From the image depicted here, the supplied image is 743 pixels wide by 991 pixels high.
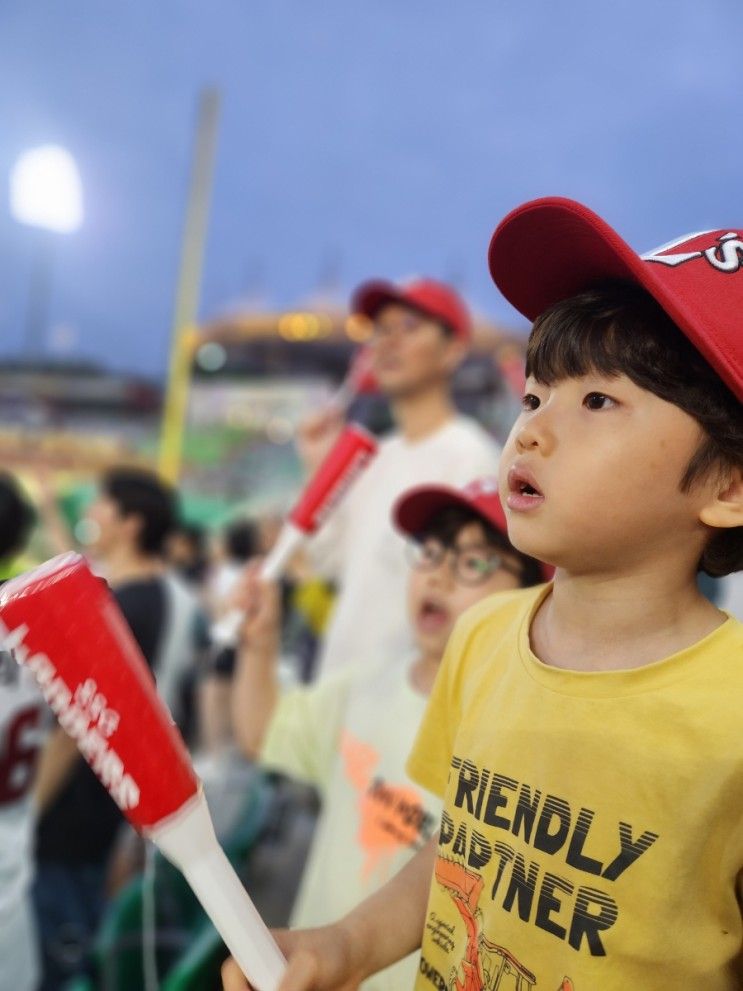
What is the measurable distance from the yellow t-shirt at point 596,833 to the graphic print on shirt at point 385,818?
33 cm

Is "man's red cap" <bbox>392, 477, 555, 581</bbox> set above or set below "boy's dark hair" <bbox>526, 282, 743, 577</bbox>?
below

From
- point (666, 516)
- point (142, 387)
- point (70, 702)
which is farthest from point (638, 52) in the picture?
point (142, 387)

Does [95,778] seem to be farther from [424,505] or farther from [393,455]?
[424,505]

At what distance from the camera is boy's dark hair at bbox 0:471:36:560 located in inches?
76.2

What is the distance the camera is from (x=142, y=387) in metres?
13.9

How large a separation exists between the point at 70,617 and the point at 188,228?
32.0 ft

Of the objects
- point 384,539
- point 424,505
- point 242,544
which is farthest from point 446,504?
point 242,544

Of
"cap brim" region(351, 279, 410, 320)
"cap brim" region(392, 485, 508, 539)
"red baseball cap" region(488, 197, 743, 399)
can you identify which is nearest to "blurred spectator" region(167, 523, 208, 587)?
"cap brim" region(351, 279, 410, 320)

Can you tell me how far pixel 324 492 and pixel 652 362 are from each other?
1166 millimetres

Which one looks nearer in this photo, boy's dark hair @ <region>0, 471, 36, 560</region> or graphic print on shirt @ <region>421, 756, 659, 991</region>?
graphic print on shirt @ <region>421, 756, 659, 991</region>

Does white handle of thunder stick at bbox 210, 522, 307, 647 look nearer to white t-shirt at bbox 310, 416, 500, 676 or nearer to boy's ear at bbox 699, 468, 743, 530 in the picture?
white t-shirt at bbox 310, 416, 500, 676

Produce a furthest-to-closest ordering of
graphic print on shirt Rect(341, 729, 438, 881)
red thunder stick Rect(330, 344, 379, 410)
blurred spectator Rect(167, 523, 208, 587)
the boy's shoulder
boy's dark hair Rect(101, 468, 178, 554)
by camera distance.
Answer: blurred spectator Rect(167, 523, 208, 587), boy's dark hair Rect(101, 468, 178, 554), red thunder stick Rect(330, 344, 379, 410), graphic print on shirt Rect(341, 729, 438, 881), the boy's shoulder

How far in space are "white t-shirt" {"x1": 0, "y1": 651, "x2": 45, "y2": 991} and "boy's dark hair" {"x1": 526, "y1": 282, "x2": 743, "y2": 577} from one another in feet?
3.85

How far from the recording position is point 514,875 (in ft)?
2.29
